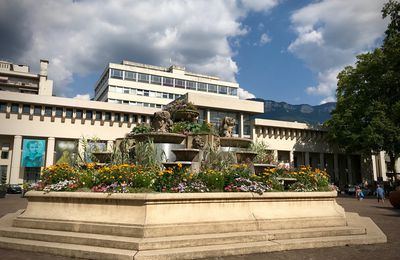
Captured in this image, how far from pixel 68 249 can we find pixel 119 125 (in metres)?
42.3

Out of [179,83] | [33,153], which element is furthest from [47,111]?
[179,83]

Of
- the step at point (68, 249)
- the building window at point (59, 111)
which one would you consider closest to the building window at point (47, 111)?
the building window at point (59, 111)

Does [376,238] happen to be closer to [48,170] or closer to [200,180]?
[200,180]

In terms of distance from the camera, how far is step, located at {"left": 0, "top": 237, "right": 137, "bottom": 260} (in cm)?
531

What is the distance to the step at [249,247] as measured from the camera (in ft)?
17.5

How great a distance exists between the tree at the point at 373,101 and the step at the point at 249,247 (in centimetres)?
2816

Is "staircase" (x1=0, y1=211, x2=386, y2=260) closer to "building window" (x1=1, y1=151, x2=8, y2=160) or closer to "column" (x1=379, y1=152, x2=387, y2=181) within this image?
"building window" (x1=1, y1=151, x2=8, y2=160)

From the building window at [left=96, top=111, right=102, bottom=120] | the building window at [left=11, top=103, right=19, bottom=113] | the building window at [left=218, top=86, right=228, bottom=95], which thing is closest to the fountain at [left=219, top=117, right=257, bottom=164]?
the building window at [left=96, top=111, right=102, bottom=120]

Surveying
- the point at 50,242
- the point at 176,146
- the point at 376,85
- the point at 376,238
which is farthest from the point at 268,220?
the point at 376,85

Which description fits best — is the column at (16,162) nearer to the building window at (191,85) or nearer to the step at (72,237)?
the step at (72,237)

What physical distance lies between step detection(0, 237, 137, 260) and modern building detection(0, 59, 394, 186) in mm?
21997

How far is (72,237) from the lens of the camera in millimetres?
6043

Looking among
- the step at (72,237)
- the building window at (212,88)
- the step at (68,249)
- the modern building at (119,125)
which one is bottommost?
the step at (68,249)

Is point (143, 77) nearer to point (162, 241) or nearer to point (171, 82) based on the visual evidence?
point (171, 82)
